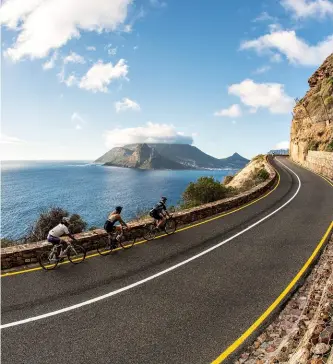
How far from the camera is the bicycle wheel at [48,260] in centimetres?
1049

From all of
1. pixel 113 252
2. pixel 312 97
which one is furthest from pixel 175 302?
pixel 312 97

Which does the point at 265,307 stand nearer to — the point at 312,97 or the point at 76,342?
the point at 76,342

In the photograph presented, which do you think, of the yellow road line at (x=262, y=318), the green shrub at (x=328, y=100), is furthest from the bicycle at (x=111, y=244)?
the green shrub at (x=328, y=100)

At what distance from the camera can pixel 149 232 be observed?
553 inches

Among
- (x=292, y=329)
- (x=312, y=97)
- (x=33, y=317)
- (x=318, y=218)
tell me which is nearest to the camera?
(x=292, y=329)

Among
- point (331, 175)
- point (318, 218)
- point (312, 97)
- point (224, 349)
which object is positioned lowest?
point (224, 349)

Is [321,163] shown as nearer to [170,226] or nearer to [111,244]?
[170,226]

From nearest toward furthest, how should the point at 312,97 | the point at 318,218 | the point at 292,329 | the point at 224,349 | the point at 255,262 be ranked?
the point at 224,349 → the point at 292,329 → the point at 255,262 → the point at 318,218 → the point at 312,97

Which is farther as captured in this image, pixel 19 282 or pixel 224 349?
pixel 19 282

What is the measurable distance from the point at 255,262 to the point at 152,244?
15.2 feet

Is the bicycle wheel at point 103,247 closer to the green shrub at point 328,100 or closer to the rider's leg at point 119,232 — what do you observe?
the rider's leg at point 119,232

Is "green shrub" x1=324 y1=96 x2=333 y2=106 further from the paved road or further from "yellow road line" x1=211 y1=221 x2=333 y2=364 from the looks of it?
"yellow road line" x1=211 y1=221 x2=333 y2=364

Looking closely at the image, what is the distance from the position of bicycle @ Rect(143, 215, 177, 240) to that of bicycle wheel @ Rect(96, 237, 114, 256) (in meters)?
1.92

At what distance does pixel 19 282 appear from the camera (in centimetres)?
933
